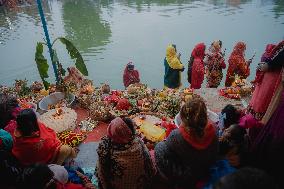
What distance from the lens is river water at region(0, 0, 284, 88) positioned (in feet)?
36.5

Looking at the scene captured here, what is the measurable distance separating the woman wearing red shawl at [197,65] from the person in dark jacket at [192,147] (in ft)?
12.8

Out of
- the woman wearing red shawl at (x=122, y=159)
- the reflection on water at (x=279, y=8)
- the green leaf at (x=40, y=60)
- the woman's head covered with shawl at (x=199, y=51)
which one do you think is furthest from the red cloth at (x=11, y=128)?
the reflection on water at (x=279, y=8)

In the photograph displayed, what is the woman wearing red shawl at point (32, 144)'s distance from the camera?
9.78 ft

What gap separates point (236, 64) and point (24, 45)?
36.2 ft

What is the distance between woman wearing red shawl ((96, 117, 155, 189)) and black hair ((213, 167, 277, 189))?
157 cm

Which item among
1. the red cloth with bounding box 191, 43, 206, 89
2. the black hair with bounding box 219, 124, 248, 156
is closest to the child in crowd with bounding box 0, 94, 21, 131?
the black hair with bounding box 219, 124, 248, 156

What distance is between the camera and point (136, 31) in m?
15.5

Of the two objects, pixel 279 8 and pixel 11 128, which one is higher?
pixel 11 128

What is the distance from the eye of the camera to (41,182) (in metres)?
2.30

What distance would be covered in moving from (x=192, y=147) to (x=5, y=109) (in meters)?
2.56

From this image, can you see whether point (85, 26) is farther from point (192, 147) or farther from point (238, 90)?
point (192, 147)

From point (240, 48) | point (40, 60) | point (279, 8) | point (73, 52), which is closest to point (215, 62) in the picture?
point (240, 48)

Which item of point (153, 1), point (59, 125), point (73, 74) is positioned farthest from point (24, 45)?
point (153, 1)

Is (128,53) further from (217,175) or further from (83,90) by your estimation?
(217,175)
